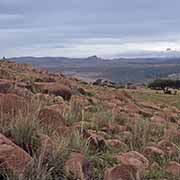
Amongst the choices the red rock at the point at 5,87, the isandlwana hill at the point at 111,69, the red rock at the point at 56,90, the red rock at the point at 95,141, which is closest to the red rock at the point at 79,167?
the red rock at the point at 95,141

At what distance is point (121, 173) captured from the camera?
6.52 metres

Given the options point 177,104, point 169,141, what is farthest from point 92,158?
point 177,104

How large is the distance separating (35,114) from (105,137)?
5.25 ft

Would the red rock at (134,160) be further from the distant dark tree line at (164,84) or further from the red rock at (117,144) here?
the distant dark tree line at (164,84)

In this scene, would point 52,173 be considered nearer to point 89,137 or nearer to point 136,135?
point 89,137

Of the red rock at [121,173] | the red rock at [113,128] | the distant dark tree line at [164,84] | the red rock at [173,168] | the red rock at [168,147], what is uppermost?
the red rock at [121,173]

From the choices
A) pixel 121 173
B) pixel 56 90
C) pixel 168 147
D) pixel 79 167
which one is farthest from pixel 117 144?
pixel 56 90

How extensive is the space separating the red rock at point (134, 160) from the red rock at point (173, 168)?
286mm

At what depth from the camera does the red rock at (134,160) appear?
710cm

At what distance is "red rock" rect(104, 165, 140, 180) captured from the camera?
6.40 metres

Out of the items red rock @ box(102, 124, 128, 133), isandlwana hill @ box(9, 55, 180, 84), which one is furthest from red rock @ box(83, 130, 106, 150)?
isandlwana hill @ box(9, 55, 180, 84)

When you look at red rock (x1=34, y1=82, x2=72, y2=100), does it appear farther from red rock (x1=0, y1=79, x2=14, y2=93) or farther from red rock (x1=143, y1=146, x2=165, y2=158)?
red rock (x1=143, y1=146, x2=165, y2=158)

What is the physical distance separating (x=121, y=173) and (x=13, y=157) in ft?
4.41

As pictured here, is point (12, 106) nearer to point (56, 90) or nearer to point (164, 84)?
point (56, 90)
